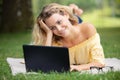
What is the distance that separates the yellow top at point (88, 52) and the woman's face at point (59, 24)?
26 cm

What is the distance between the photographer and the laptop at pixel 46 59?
6281 millimetres

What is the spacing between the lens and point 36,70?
6.47m

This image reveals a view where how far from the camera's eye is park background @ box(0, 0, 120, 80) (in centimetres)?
592

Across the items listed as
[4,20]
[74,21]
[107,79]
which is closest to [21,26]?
[4,20]

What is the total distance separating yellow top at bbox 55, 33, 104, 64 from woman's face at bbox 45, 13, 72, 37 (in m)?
0.26

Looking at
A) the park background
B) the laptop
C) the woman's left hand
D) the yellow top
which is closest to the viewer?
the park background

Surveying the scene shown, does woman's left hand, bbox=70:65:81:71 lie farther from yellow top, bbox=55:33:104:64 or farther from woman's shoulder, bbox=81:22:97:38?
woman's shoulder, bbox=81:22:97:38

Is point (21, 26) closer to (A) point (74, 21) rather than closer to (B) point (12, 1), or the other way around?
(B) point (12, 1)

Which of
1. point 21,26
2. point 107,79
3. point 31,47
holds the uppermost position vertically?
point 21,26

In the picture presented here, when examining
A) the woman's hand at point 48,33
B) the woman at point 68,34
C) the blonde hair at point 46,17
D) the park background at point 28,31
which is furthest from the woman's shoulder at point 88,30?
the park background at point 28,31

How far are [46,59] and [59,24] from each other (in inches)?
24.2

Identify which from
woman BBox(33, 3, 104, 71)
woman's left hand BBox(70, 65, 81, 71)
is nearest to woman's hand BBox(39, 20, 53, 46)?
woman BBox(33, 3, 104, 71)

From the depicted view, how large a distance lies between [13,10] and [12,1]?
12.2 inches

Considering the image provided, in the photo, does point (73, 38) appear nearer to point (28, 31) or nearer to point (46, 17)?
point (46, 17)
